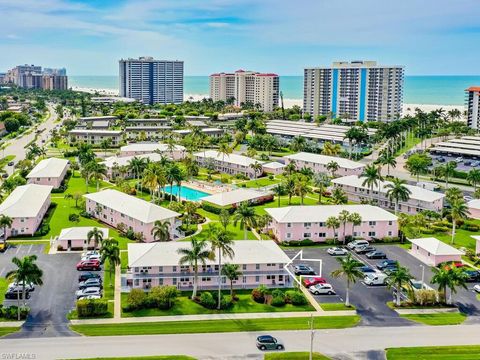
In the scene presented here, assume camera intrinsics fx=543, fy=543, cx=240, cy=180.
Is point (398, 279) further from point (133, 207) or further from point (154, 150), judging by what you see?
point (154, 150)

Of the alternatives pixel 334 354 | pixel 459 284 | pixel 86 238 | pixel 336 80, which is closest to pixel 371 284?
pixel 459 284

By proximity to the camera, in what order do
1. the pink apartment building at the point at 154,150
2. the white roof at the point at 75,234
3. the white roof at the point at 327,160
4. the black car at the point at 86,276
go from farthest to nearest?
the pink apartment building at the point at 154,150 < the white roof at the point at 327,160 < the white roof at the point at 75,234 < the black car at the point at 86,276

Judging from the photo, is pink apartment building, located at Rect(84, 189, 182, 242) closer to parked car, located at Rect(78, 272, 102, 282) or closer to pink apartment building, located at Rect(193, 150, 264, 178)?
parked car, located at Rect(78, 272, 102, 282)

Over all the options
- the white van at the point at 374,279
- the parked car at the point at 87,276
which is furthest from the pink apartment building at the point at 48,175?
the white van at the point at 374,279

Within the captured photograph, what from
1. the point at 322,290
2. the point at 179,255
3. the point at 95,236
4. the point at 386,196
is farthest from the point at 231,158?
the point at 322,290

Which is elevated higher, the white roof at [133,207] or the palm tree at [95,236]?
the white roof at [133,207]

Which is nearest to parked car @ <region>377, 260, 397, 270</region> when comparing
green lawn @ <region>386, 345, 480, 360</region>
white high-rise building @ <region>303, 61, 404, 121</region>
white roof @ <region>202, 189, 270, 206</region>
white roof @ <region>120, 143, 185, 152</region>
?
green lawn @ <region>386, 345, 480, 360</region>

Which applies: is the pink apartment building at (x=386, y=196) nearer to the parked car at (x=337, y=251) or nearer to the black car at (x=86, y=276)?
the parked car at (x=337, y=251)
